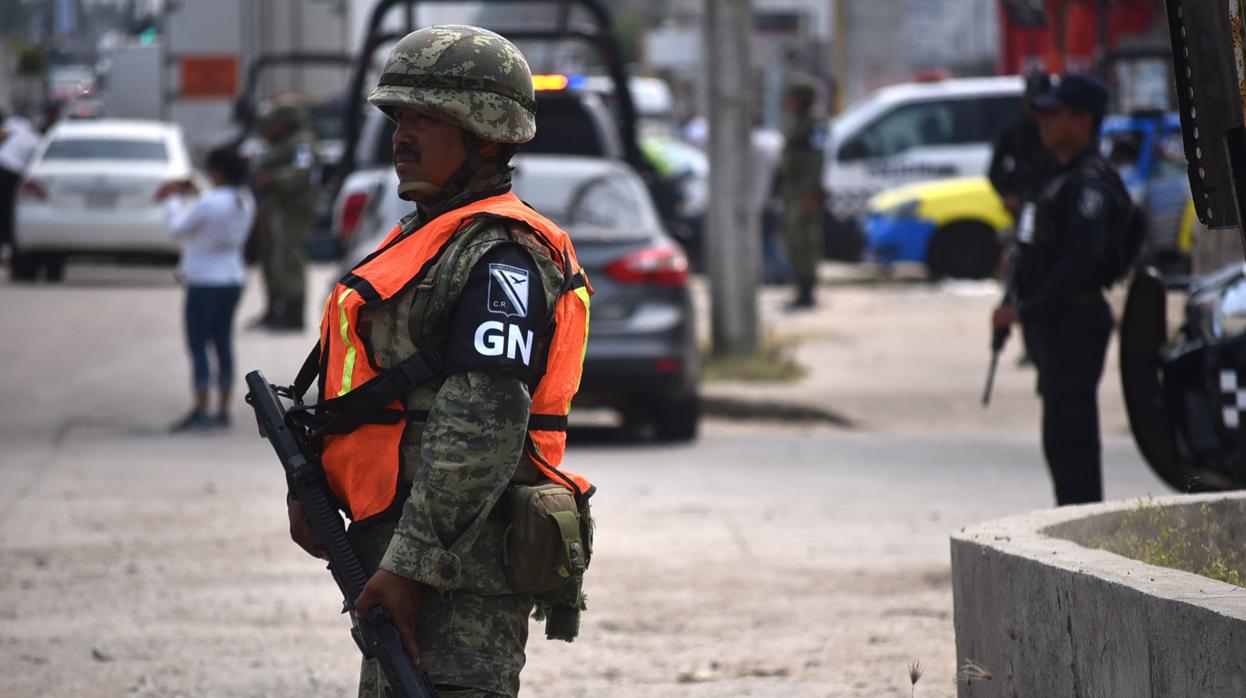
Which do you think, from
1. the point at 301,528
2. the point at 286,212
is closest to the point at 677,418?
the point at 286,212

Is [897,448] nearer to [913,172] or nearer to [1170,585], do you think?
[1170,585]

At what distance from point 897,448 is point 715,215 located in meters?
3.62

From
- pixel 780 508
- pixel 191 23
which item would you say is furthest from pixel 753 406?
pixel 191 23

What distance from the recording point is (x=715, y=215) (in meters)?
14.0

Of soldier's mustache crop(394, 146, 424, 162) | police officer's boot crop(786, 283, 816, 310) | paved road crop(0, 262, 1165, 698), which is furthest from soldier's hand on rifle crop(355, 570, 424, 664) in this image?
police officer's boot crop(786, 283, 816, 310)

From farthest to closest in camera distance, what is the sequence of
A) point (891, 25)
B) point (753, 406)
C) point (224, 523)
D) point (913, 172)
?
point (891, 25)
point (913, 172)
point (753, 406)
point (224, 523)

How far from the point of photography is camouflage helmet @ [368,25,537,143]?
3258mm

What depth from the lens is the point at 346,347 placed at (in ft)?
A: 10.7

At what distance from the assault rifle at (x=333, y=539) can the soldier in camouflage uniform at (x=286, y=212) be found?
40.5 feet

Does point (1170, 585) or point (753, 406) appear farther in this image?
point (753, 406)

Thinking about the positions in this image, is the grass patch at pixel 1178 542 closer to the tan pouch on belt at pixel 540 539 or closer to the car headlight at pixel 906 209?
the tan pouch on belt at pixel 540 539

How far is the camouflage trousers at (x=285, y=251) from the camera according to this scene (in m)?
15.7

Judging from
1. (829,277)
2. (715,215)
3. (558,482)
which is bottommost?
(829,277)

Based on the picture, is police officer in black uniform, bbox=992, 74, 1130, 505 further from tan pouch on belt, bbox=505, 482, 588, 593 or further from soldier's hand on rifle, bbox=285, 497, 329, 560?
soldier's hand on rifle, bbox=285, 497, 329, 560
